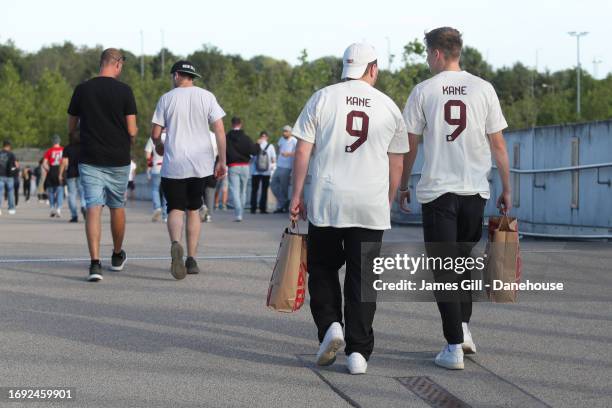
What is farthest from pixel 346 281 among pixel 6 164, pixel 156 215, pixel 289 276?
pixel 6 164

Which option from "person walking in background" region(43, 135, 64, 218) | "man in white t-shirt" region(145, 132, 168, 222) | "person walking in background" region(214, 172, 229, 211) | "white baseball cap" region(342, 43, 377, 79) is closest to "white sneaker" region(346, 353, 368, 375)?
"white baseball cap" region(342, 43, 377, 79)

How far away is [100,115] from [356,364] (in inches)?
200

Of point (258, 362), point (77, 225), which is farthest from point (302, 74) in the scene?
point (258, 362)

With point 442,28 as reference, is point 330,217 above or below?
below

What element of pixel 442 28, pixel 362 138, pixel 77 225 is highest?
pixel 442 28

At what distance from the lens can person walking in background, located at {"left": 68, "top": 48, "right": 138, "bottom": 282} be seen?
33.4 ft

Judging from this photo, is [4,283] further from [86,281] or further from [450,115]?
[450,115]

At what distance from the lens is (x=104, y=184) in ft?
33.9

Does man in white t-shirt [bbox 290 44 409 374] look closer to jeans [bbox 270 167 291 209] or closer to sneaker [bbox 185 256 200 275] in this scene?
sneaker [bbox 185 256 200 275]

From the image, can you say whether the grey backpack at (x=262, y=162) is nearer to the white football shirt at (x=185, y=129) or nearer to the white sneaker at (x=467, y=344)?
the white football shirt at (x=185, y=129)

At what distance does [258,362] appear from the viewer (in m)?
6.36

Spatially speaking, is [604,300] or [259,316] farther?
[604,300]

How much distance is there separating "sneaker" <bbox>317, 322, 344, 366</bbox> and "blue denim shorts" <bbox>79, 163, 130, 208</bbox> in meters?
4.54

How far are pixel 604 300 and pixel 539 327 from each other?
144cm
